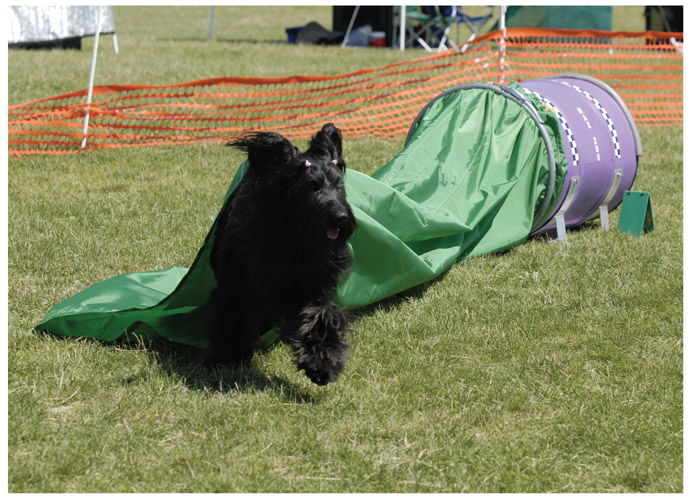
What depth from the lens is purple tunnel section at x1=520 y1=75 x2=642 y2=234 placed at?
21.1 feet

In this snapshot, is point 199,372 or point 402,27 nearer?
point 199,372

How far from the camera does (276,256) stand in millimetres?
3781

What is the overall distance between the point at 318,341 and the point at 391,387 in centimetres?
54

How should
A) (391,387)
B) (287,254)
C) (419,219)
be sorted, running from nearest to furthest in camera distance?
(287,254) < (391,387) < (419,219)

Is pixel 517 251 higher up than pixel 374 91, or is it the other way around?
pixel 374 91

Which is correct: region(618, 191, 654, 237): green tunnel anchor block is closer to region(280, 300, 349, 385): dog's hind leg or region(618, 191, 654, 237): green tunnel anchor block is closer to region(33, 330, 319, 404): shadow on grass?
region(280, 300, 349, 385): dog's hind leg

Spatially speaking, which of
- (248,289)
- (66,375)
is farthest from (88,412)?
(248,289)

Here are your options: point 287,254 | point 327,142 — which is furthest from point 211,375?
point 327,142

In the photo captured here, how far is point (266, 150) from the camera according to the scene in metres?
3.64

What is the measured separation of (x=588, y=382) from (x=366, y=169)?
4897 mm

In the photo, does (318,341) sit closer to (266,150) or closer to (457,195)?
(266,150)

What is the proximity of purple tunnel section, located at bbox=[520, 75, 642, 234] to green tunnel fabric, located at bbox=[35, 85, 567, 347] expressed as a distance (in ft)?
0.58

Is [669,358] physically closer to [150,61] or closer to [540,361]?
[540,361]

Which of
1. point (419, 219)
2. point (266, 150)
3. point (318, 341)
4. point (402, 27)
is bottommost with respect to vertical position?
point (318, 341)
